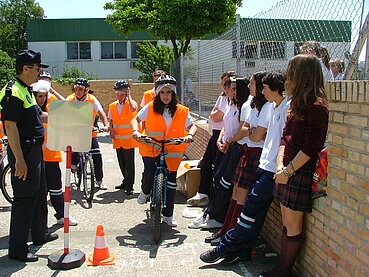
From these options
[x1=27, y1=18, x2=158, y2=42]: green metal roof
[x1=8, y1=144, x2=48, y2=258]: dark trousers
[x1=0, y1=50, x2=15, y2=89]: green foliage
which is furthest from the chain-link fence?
[x1=27, y1=18, x2=158, y2=42]: green metal roof

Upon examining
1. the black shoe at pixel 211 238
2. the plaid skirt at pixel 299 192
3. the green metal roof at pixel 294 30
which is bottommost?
the black shoe at pixel 211 238

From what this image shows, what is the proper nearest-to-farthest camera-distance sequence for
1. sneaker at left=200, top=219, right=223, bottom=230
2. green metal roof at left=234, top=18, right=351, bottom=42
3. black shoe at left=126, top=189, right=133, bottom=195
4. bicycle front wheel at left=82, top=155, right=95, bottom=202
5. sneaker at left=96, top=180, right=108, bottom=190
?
green metal roof at left=234, top=18, right=351, bottom=42 < sneaker at left=200, top=219, right=223, bottom=230 < bicycle front wheel at left=82, top=155, right=95, bottom=202 < black shoe at left=126, top=189, right=133, bottom=195 < sneaker at left=96, top=180, right=108, bottom=190

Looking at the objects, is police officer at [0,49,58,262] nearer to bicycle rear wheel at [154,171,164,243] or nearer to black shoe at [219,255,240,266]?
bicycle rear wheel at [154,171,164,243]

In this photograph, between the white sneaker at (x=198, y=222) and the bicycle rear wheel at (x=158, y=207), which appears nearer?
the bicycle rear wheel at (x=158, y=207)

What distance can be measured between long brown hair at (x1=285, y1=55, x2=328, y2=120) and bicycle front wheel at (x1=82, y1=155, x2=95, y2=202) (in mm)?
4068

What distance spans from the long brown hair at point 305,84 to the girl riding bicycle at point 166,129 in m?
2.20

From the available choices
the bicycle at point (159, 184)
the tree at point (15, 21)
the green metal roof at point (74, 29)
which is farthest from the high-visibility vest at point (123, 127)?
the tree at point (15, 21)

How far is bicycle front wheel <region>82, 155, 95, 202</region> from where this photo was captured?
6811 mm

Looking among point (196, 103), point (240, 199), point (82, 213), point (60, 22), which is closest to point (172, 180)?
point (240, 199)

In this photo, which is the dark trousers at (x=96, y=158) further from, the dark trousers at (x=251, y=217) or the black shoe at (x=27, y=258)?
the dark trousers at (x=251, y=217)

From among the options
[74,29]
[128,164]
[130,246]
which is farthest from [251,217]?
[74,29]

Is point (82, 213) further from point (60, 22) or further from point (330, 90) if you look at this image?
point (60, 22)

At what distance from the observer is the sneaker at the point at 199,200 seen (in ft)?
21.6

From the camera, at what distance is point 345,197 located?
132 inches
